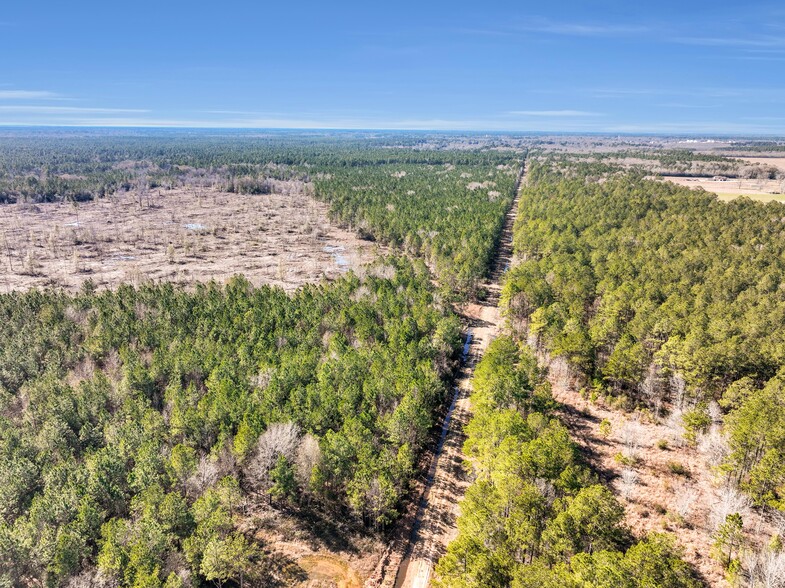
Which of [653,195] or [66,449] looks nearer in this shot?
[66,449]

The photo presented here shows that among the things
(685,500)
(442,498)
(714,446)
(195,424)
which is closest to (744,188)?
(714,446)

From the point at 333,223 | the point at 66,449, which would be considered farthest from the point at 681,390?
the point at 333,223

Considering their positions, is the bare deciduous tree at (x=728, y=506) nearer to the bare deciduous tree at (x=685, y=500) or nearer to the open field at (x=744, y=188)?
the bare deciduous tree at (x=685, y=500)

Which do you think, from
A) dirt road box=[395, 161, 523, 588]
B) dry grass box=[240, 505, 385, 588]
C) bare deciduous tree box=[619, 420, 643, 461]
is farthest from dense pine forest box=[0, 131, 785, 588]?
bare deciduous tree box=[619, 420, 643, 461]

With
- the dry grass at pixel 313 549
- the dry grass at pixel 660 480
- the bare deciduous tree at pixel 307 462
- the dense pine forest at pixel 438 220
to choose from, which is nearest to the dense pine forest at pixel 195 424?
the bare deciduous tree at pixel 307 462

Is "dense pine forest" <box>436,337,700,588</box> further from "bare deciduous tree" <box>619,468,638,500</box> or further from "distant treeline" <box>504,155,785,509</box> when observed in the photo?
"distant treeline" <box>504,155,785,509</box>

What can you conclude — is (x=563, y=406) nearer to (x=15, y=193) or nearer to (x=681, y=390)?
(x=681, y=390)
